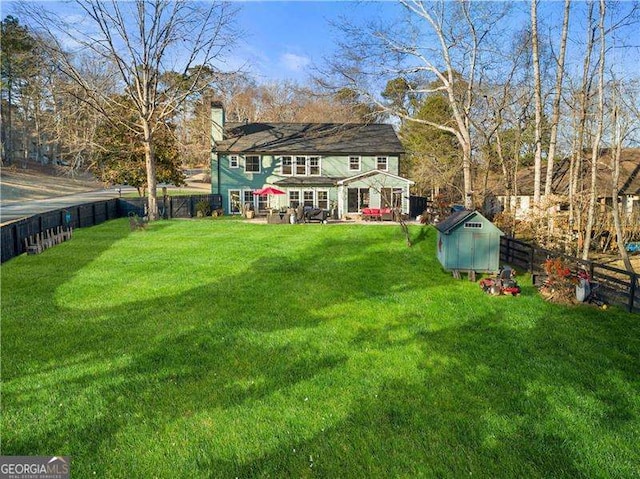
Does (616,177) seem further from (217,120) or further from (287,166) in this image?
(217,120)

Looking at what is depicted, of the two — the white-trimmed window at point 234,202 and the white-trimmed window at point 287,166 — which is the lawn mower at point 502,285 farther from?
the white-trimmed window at point 234,202

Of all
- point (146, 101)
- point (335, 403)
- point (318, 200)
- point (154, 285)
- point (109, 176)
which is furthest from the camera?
point (109, 176)

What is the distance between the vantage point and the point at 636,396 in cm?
526

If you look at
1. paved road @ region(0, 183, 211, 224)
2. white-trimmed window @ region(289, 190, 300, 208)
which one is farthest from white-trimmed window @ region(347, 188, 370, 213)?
paved road @ region(0, 183, 211, 224)

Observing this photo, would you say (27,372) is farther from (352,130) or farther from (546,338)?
(352,130)

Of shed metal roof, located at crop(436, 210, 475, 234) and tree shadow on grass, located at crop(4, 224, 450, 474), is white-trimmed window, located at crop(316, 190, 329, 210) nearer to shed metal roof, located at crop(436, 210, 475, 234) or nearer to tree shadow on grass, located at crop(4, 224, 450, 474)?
shed metal roof, located at crop(436, 210, 475, 234)

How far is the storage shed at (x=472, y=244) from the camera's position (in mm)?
11141

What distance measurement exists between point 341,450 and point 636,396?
408 centimetres

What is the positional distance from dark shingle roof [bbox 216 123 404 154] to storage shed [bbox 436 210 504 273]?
1756cm

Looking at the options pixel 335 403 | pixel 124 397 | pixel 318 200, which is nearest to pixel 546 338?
pixel 335 403

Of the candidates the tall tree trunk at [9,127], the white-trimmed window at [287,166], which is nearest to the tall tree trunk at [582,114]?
the white-trimmed window at [287,166]

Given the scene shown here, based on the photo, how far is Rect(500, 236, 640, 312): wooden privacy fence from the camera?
28.4 ft

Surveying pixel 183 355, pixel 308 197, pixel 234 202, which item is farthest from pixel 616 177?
pixel 234 202

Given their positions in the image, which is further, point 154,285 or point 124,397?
point 154,285
